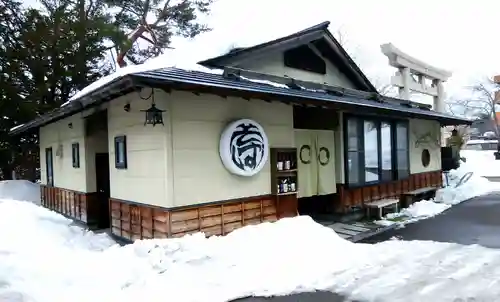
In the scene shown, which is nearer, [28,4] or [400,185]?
[400,185]

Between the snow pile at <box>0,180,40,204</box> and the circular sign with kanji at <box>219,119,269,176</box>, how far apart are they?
8728 mm

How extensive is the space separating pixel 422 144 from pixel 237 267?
810 cm

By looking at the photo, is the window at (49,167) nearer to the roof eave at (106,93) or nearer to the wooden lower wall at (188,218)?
the roof eave at (106,93)

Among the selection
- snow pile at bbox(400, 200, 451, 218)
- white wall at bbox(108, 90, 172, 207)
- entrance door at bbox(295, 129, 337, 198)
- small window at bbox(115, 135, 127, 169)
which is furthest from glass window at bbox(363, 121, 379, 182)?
small window at bbox(115, 135, 127, 169)

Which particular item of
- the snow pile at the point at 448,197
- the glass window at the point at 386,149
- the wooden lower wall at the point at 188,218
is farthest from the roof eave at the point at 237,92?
the snow pile at the point at 448,197

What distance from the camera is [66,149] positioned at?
8734 mm

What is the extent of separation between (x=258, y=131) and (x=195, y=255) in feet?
7.27

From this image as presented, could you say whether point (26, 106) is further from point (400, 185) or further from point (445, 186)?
point (445, 186)

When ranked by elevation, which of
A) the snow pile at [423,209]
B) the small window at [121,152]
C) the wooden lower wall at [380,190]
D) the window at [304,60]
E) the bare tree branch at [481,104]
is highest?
the bare tree branch at [481,104]

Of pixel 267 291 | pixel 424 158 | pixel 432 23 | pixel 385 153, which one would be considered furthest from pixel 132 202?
pixel 432 23

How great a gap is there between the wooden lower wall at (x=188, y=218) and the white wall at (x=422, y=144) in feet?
18.1

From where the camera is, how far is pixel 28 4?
1507 centimetres

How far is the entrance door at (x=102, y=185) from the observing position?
7.77 metres

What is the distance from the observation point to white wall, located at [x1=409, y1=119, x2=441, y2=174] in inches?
403
